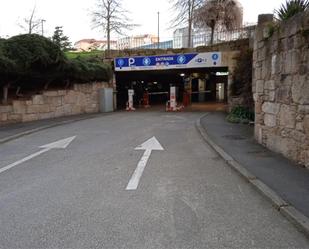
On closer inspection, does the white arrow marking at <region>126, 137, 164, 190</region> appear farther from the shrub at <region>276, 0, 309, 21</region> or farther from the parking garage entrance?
the parking garage entrance

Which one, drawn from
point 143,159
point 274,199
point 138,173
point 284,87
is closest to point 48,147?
point 143,159

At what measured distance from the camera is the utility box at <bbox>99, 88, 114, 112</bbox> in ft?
72.9

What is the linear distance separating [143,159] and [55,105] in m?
11.2

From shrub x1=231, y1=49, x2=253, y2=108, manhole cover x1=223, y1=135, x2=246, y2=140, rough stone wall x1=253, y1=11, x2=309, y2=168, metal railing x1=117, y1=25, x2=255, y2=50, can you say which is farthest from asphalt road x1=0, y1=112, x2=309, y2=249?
metal railing x1=117, y1=25, x2=255, y2=50

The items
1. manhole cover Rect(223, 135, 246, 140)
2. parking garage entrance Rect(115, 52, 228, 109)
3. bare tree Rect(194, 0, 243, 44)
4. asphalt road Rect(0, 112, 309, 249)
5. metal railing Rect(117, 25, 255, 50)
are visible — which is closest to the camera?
asphalt road Rect(0, 112, 309, 249)

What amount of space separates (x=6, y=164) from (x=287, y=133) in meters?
6.29

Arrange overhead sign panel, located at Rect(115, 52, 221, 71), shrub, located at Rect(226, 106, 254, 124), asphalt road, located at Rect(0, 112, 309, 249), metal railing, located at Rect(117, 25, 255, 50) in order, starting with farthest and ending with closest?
1. metal railing, located at Rect(117, 25, 255, 50)
2. overhead sign panel, located at Rect(115, 52, 221, 71)
3. shrub, located at Rect(226, 106, 254, 124)
4. asphalt road, located at Rect(0, 112, 309, 249)

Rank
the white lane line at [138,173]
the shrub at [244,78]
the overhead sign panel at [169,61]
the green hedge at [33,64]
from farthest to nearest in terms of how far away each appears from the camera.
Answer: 1. the overhead sign panel at [169,61]
2. the shrub at [244,78]
3. the green hedge at [33,64]
4. the white lane line at [138,173]

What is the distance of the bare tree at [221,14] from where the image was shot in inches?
1119

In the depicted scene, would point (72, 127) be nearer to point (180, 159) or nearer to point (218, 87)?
point (180, 159)

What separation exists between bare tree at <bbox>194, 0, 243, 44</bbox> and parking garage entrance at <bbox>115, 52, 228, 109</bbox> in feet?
12.5

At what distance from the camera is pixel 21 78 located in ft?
51.8

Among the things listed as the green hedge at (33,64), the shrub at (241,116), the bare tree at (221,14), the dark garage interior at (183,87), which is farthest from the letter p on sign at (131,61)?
the dark garage interior at (183,87)

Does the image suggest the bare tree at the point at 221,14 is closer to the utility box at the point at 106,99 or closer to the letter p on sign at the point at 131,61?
the letter p on sign at the point at 131,61
